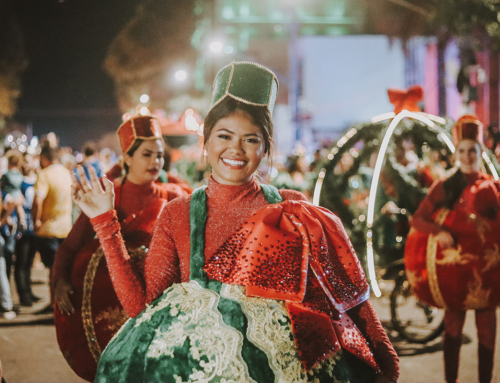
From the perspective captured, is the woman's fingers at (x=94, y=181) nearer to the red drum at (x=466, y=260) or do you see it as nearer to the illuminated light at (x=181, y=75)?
the red drum at (x=466, y=260)

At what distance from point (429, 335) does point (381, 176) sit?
203cm

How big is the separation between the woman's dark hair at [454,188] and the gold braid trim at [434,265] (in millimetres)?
79

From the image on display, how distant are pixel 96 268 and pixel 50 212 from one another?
441cm

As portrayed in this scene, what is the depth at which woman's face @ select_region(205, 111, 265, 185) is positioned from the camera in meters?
1.83

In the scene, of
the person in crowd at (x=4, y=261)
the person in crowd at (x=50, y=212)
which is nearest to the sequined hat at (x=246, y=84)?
the person in crowd at (x=50, y=212)

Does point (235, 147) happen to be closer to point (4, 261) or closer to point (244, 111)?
point (244, 111)

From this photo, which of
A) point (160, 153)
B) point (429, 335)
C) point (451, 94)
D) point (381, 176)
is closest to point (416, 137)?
point (381, 176)

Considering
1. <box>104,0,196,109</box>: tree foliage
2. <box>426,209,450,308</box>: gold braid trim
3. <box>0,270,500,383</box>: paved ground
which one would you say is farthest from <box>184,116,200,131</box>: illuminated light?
<box>104,0,196,109</box>: tree foliage

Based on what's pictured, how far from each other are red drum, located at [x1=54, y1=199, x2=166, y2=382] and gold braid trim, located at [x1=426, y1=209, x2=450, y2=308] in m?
2.26

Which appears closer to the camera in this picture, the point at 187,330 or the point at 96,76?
the point at 187,330

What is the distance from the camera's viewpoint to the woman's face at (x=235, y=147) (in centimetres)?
183

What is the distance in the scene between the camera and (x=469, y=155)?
3781mm

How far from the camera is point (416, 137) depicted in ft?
18.7

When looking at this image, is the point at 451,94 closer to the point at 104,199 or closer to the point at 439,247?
the point at 439,247
